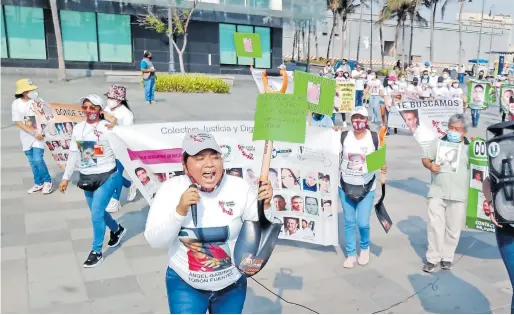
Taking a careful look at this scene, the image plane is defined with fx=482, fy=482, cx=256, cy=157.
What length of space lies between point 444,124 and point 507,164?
3.74 meters

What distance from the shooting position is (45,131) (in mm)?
7586

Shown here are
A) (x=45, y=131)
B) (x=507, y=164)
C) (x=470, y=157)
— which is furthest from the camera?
(x=45, y=131)

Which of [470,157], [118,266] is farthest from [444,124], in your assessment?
[118,266]

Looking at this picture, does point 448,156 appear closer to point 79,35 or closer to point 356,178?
point 356,178

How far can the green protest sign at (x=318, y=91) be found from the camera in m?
5.02

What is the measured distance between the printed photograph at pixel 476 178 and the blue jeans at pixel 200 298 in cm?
324

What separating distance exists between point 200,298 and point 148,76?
15.8 metres

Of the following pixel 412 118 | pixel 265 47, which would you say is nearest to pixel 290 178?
pixel 412 118

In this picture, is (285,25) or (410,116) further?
(285,25)

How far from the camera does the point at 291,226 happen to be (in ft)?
18.9

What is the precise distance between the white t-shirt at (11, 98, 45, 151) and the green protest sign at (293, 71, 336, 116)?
4599 mm

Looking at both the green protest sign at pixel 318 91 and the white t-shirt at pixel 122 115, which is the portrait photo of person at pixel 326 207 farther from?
the white t-shirt at pixel 122 115

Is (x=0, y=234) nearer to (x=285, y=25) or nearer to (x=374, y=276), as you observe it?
(x=374, y=276)

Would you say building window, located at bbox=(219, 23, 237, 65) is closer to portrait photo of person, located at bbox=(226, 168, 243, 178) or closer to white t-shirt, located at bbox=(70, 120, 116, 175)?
portrait photo of person, located at bbox=(226, 168, 243, 178)
